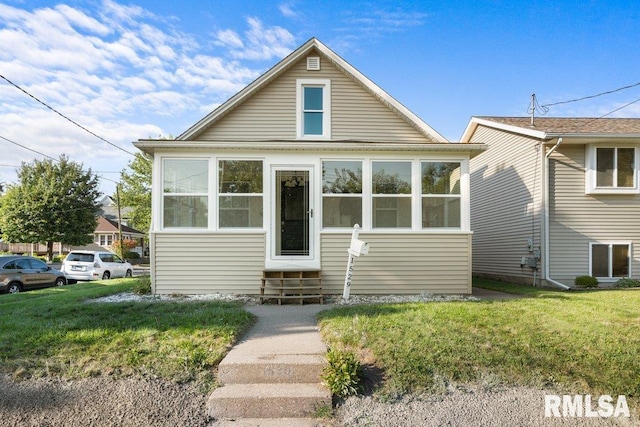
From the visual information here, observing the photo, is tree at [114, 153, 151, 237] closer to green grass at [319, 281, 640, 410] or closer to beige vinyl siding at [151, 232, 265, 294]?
Answer: beige vinyl siding at [151, 232, 265, 294]

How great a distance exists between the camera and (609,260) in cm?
1112

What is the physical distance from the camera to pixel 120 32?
35.4 feet

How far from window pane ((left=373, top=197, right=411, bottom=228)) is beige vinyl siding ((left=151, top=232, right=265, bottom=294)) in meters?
2.66

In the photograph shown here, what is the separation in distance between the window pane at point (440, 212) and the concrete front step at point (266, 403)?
223 inches

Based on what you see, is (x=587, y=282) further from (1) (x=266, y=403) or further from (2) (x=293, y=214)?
(1) (x=266, y=403)

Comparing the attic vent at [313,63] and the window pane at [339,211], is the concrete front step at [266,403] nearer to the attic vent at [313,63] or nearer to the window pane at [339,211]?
the window pane at [339,211]

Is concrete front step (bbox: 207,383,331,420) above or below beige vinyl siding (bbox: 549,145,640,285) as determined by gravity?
below

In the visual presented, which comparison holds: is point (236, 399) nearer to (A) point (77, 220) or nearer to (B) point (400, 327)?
(B) point (400, 327)

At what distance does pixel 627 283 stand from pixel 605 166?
3292 millimetres

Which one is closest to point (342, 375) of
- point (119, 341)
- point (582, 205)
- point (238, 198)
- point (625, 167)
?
point (119, 341)

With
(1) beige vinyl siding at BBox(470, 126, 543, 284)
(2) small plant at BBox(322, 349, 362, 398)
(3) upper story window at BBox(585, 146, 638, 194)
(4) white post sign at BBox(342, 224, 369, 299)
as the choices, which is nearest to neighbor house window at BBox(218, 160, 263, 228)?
(4) white post sign at BBox(342, 224, 369, 299)

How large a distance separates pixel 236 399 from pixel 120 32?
35.7 ft

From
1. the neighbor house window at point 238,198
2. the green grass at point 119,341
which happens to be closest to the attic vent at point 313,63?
the neighbor house window at point 238,198

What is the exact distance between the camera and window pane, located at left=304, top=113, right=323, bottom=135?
968 cm
